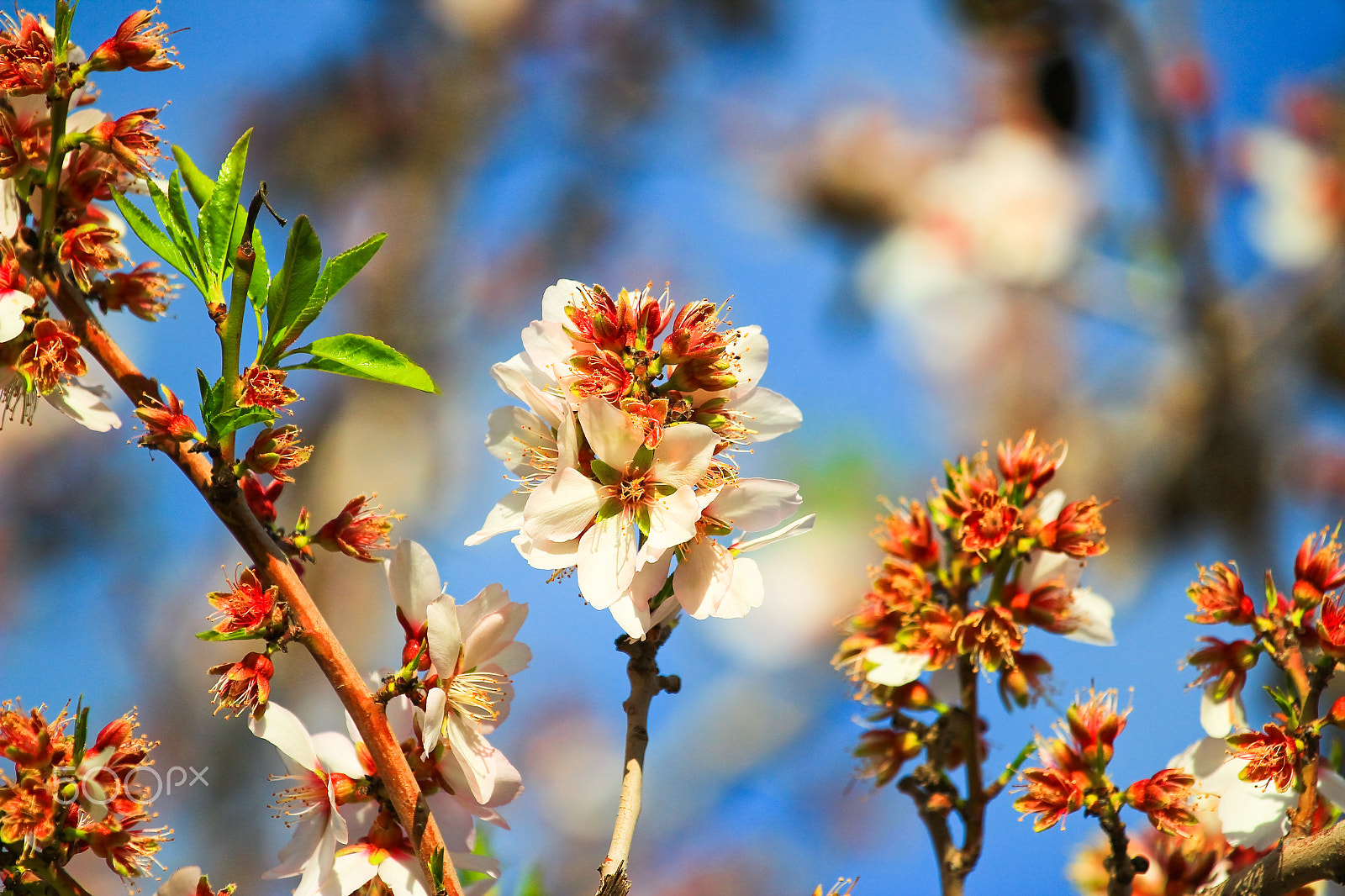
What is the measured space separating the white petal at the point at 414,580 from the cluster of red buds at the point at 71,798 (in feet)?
0.75

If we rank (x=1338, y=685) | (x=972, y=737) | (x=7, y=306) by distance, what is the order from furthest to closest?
(x=1338, y=685) → (x=972, y=737) → (x=7, y=306)

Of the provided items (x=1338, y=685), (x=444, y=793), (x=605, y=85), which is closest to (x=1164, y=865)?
(x=444, y=793)

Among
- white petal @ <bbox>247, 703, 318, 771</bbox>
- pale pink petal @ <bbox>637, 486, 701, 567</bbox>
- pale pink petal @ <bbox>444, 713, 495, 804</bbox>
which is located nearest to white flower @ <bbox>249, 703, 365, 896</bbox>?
white petal @ <bbox>247, 703, 318, 771</bbox>

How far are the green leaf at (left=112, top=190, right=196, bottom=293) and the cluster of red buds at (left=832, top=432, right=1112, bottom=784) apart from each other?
62 cm

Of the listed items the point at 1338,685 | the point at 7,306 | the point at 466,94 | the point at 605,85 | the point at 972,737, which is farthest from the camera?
the point at 605,85

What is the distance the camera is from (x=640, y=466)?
70 cm

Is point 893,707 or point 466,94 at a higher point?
point 466,94

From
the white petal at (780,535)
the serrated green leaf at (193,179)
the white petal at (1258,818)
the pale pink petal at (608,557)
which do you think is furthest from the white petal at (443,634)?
the white petal at (1258,818)

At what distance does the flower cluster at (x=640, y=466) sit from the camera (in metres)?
0.68

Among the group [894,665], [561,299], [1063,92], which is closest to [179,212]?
[561,299]

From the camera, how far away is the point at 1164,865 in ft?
3.01

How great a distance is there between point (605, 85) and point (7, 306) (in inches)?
169

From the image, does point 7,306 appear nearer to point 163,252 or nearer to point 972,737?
point 163,252

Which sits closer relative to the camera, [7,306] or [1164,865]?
[7,306]
